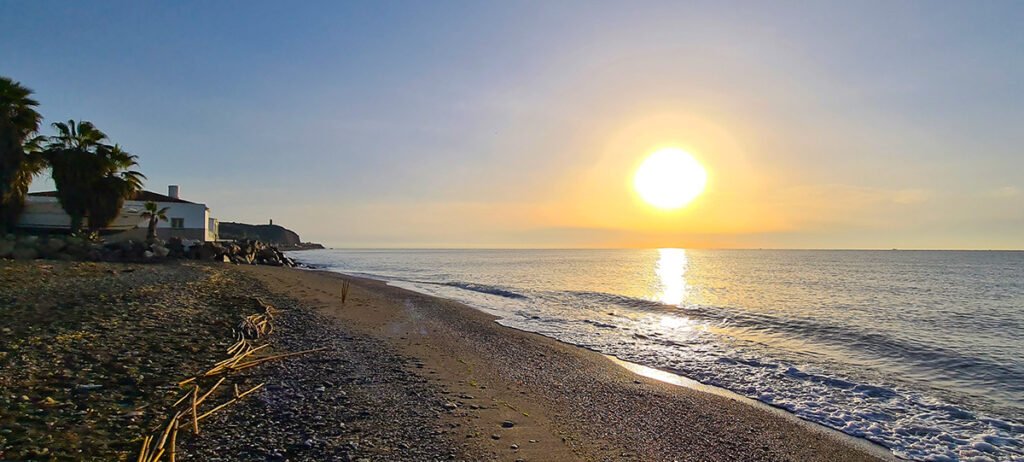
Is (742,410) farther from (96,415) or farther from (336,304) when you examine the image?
(336,304)

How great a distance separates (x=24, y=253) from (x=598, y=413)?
2580 cm

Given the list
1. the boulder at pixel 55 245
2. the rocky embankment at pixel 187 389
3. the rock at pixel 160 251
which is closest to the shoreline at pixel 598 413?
the rocky embankment at pixel 187 389

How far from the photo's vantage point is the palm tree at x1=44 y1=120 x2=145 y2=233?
30.8 m

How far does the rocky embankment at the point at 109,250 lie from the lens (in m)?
22.6

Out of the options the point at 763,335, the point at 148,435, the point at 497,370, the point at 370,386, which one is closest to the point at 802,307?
the point at 763,335

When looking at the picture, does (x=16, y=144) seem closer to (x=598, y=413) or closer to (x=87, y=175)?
(x=87, y=175)

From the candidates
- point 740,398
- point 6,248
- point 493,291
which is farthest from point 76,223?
point 740,398

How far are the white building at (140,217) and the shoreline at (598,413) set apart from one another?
35215 millimetres

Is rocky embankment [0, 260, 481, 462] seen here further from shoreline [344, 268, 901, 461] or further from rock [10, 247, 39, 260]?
rock [10, 247, 39, 260]

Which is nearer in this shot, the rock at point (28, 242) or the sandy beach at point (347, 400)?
the sandy beach at point (347, 400)

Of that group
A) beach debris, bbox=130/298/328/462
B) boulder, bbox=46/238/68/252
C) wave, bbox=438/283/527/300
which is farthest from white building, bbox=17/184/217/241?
beach debris, bbox=130/298/328/462

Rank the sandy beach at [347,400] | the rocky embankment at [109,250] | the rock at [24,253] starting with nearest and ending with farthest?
the sandy beach at [347,400] → the rock at [24,253] → the rocky embankment at [109,250]

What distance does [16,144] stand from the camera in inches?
987

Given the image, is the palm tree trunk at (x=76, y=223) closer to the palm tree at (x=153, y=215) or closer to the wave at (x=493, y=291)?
the palm tree at (x=153, y=215)
